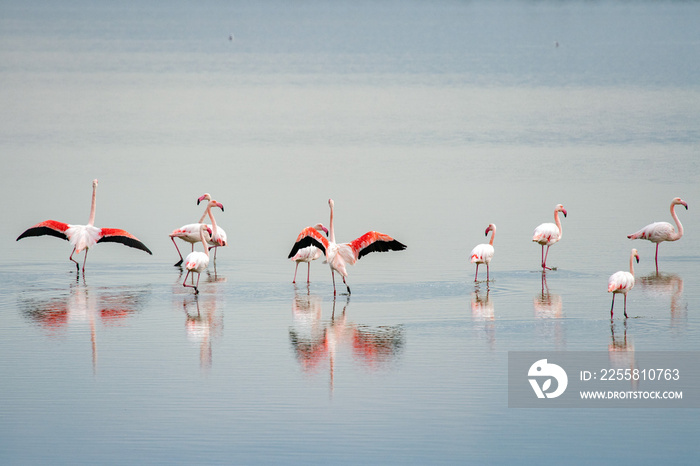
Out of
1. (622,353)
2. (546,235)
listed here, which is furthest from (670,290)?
(622,353)

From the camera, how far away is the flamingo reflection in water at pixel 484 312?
1138 centimetres

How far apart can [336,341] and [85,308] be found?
3.27 m

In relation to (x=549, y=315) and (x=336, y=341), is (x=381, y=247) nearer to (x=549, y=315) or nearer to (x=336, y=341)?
(x=549, y=315)

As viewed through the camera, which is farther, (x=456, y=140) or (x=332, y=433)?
(x=456, y=140)

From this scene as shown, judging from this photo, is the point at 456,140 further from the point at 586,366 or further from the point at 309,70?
the point at 309,70

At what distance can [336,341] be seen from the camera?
442 inches

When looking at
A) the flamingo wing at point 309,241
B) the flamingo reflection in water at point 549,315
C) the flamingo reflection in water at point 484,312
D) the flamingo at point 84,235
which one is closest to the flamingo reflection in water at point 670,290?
the flamingo reflection in water at point 549,315

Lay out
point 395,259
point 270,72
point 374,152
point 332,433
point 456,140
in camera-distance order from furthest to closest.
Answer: point 270,72
point 456,140
point 374,152
point 395,259
point 332,433

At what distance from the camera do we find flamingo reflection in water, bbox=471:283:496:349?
37.3ft

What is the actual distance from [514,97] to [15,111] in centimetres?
1804

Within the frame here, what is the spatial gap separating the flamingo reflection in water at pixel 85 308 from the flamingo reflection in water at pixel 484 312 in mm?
3927

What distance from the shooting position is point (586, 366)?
10234 mm

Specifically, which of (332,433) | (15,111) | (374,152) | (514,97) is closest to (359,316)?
(332,433)

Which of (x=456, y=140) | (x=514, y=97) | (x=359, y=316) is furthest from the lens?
(x=514, y=97)
